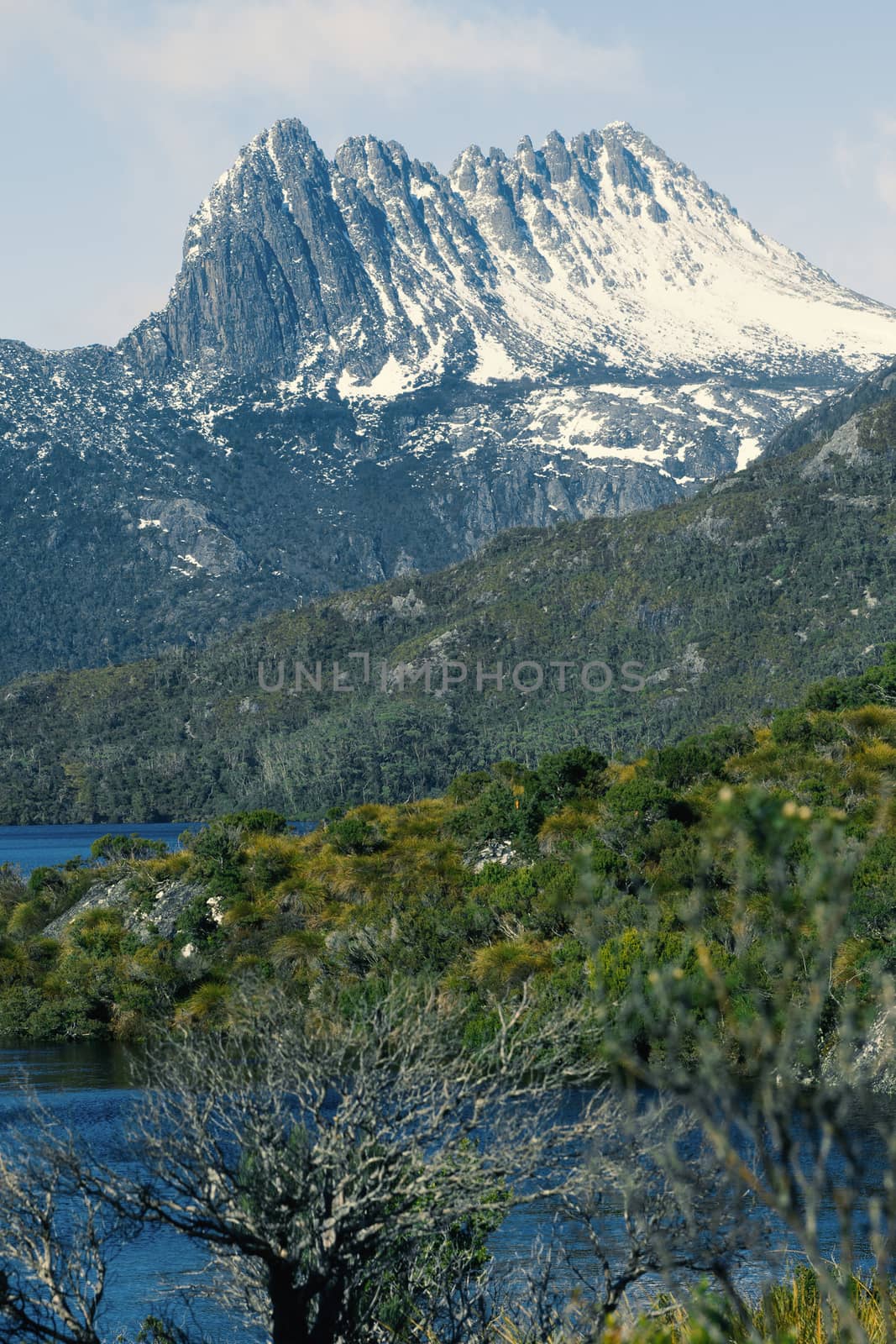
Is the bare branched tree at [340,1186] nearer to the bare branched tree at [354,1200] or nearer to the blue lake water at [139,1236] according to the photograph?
the bare branched tree at [354,1200]

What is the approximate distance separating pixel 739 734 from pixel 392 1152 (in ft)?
206

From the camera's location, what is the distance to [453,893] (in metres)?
63.9

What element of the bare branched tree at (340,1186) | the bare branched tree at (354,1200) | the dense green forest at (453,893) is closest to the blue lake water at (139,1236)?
the bare branched tree at (354,1200)

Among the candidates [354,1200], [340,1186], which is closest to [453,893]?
[354,1200]

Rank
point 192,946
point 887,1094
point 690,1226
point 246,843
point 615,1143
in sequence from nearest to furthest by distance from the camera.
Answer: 1. point 690,1226
2. point 615,1143
3. point 887,1094
4. point 192,946
5. point 246,843

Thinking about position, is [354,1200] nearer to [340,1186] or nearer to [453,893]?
[340,1186]

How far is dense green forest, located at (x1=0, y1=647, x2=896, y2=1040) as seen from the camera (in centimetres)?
5425

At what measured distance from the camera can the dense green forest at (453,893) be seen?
54250 mm

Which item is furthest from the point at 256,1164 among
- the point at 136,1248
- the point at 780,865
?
the point at 136,1248

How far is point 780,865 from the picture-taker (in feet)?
15.0

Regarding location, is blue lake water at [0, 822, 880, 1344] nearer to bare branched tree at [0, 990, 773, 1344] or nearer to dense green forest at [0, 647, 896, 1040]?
bare branched tree at [0, 990, 773, 1344]

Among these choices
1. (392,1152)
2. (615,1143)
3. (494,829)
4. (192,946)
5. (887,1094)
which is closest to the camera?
(392,1152)

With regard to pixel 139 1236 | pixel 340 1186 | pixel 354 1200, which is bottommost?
pixel 139 1236

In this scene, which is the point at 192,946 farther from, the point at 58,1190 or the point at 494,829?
the point at 58,1190
